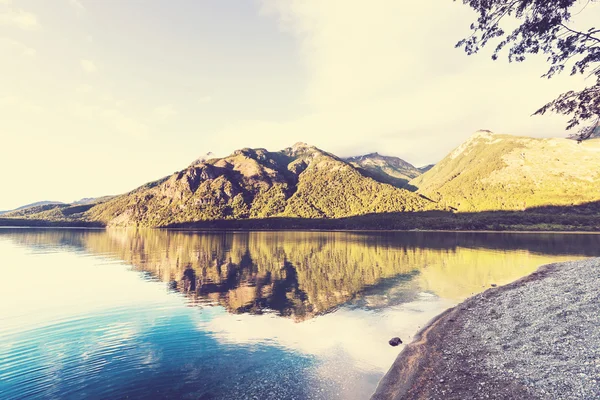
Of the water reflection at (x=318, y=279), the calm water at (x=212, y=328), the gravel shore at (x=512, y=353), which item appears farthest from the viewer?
the water reflection at (x=318, y=279)

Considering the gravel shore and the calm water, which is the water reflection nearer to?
the calm water

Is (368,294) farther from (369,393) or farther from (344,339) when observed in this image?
(369,393)

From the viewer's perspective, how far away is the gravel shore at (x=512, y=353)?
15798 millimetres

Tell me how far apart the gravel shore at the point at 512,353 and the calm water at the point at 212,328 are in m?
3.02

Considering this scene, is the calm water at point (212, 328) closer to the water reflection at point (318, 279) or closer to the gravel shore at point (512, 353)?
the water reflection at point (318, 279)

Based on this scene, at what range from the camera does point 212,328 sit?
32438 millimetres

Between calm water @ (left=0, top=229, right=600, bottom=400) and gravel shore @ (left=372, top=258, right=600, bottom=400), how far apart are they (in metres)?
3.02

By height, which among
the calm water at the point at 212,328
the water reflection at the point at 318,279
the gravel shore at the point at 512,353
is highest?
the gravel shore at the point at 512,353

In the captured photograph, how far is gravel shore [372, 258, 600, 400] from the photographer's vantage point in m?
15.8

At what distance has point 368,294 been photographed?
48125mm

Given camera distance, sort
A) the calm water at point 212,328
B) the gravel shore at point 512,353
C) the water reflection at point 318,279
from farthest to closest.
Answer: the water reflection at point 318,279, the calm water at point 212,328, the gravel shore at point 512,353

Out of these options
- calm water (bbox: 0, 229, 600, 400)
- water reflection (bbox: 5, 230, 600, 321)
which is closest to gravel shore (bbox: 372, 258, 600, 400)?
calm water (bbox: 0, 229, 600, 400)

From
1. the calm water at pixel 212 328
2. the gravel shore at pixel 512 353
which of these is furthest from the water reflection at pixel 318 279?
the gravel shore at pixel 512 353

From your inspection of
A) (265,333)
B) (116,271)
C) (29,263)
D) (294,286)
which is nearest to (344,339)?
(265,333)
